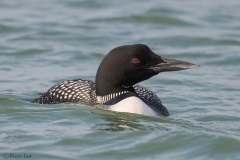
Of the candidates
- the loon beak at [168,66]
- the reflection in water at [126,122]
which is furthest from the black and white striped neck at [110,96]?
the loon beak at [168,66]

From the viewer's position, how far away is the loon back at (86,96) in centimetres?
759

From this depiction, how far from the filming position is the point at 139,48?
7.40 meters

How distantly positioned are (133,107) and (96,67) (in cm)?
328

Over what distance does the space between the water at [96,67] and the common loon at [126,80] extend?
0.10 metres

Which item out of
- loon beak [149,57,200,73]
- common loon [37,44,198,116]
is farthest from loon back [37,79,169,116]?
loon beak [149,57,200,73]

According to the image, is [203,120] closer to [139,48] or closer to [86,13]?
[139,48]

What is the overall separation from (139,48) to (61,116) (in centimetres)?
106

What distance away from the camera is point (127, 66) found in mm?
7402

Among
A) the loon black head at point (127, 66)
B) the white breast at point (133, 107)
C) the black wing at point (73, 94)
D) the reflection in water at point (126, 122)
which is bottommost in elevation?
the reflection in water at point (126, 122)

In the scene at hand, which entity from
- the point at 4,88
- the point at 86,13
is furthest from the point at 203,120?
the point at 86,13

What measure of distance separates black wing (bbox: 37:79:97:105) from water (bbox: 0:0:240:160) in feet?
0.36

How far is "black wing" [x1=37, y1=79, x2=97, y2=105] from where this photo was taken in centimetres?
781

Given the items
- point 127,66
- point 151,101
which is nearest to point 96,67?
point 151,101

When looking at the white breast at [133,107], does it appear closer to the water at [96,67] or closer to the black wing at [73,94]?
the water at [96,67]
